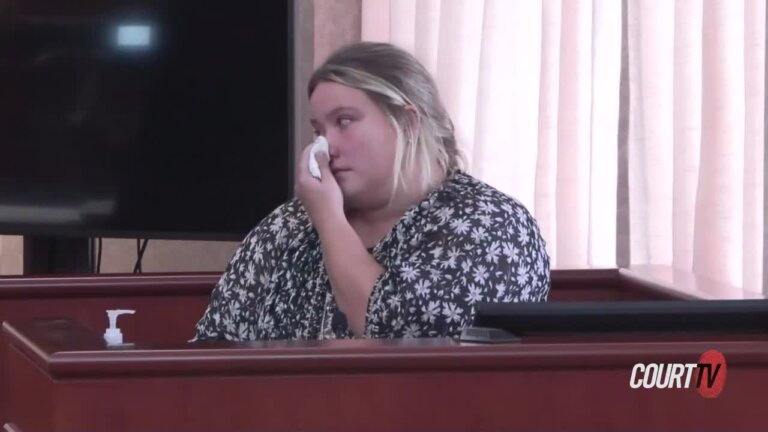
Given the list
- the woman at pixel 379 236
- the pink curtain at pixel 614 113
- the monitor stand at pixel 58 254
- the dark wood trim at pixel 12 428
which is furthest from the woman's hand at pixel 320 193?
the monitor stand at pixel 58 254

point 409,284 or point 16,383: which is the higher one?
point 409,284

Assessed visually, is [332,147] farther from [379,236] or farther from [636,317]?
[636,317]

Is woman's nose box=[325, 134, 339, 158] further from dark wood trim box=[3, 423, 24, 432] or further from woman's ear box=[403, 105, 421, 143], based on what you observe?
dark wood trim box=[3, 423, 24, 432]

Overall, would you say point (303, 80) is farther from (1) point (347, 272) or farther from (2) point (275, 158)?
(1) point (347, 272)

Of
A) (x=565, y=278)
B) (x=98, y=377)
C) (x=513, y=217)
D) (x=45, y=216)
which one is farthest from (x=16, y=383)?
(x=45, y=216)

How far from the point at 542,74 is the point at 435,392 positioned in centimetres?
183

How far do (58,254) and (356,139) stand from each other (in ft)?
4.52

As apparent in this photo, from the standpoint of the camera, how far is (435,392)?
143 cm

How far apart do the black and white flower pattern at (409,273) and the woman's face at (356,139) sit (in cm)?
9

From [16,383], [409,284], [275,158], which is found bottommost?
[16,383]

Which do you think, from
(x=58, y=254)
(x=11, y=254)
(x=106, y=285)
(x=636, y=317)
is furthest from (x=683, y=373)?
(x=11, y=254)

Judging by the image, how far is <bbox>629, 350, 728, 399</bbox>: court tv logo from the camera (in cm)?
143

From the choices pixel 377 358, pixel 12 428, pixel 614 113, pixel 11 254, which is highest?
pixel 614 113

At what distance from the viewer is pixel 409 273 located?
1999mm
